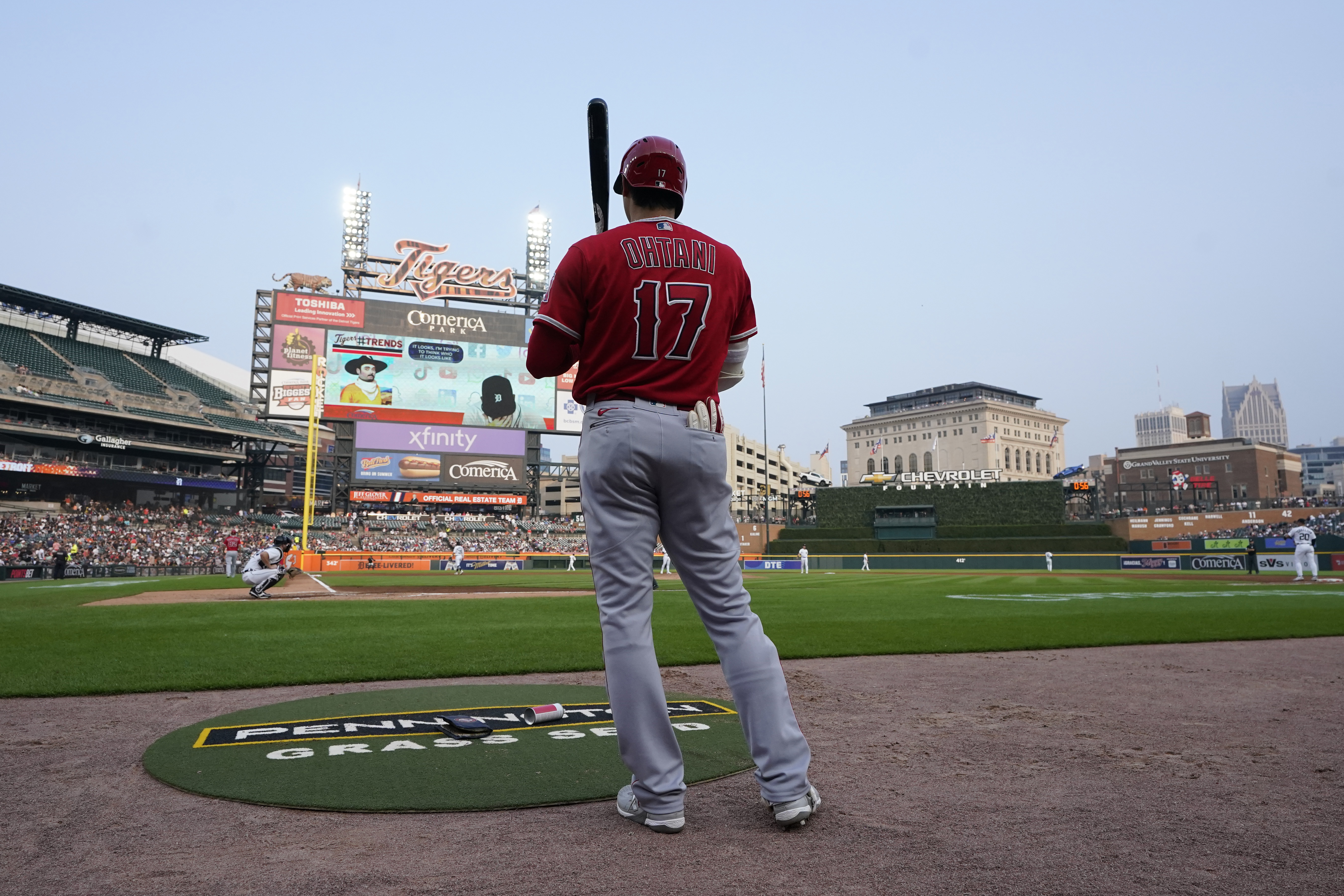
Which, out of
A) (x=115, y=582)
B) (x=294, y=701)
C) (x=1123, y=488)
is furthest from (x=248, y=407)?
(x=1123, y=488)

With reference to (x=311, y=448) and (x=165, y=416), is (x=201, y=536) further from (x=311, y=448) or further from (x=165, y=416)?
(x=311, y=448)

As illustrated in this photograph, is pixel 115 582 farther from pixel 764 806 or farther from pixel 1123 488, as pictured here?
pixel 1123 488

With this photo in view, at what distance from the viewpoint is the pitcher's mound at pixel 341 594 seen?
50.5 feet

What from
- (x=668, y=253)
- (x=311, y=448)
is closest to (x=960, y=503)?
(x=311, y=448)

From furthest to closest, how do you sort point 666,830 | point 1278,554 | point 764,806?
point 1278,554
point 764,806
point 666,830

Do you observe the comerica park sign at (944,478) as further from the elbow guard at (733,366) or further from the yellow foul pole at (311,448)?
the elbow guard at (733,366)

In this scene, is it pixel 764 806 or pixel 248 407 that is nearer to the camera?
pixel 764 806

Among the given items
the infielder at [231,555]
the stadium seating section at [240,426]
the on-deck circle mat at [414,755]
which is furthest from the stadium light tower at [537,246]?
the on-deck circle mat at [414,755]

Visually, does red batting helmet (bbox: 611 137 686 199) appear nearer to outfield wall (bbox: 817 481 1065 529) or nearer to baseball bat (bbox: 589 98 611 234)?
baseball bat (bbox: 589 98 611 234)

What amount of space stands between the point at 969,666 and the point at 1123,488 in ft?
280

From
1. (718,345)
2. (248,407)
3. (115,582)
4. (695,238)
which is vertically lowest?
(115,582)

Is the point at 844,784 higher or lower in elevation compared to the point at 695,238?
lower

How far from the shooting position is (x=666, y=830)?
2.36 meters

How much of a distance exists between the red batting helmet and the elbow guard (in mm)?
618
